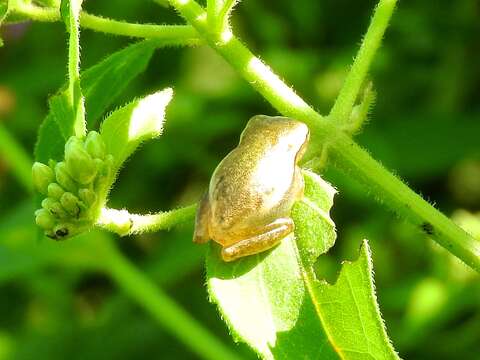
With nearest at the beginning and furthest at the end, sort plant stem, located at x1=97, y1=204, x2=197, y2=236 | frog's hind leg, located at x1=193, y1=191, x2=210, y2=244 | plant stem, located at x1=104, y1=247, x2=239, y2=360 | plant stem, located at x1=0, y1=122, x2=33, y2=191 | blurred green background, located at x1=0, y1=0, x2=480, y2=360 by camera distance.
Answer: plant stem, located at x1=97, y1=204, x2=197, y2=236
frog's hind leg, located at x1=193, y1=191, x2=210, y2=244
plant stem, located at x1=104, y1=247, x2=239, y2=360
plant stem, located at x1=0, y1=122, x2=33, y2=191
blurred green background, located at x1=0, y1=0, x2=480, y2=360

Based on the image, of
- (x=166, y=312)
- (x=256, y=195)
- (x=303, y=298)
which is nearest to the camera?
(x=303, y=298)

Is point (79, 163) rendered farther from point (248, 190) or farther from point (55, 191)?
point (248, 190)

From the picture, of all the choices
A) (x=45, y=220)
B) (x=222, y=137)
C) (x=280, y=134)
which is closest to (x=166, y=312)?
(x=222, y=137)

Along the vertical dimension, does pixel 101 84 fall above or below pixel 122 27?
below

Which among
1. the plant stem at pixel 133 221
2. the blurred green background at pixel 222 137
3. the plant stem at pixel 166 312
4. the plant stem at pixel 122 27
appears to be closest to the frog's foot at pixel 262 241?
the plant stem at pixel 133 221

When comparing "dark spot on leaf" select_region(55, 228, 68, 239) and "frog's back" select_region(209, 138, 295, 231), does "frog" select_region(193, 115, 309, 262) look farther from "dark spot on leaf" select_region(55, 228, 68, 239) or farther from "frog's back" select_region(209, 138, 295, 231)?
"dark spot on leaf" select_region(55, 228, 68, 239)

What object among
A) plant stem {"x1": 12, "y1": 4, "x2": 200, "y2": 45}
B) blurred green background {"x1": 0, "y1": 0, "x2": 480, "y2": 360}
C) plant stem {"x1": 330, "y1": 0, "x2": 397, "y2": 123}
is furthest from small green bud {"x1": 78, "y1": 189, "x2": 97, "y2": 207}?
blurred green background {"x1": 0, "y1": 0, "x2": 480, "y2": 360}

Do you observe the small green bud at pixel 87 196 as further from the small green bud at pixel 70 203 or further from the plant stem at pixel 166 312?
the plant stem at pixel 166 312
